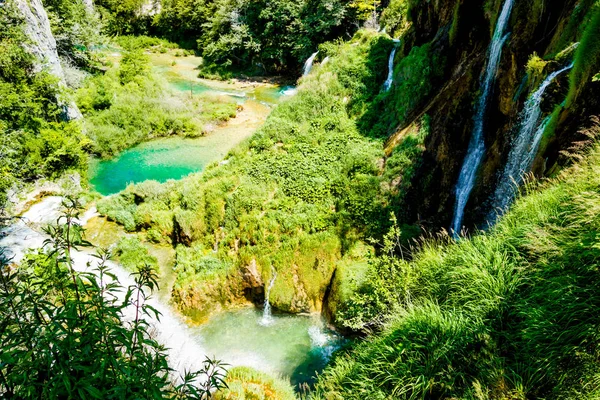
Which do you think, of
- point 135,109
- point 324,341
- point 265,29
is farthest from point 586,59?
point 265,29

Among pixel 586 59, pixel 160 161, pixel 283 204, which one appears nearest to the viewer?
pixel 586 59

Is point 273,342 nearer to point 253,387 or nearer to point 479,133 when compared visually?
point 253,387

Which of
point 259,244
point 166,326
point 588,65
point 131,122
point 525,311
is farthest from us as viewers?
point 131,122

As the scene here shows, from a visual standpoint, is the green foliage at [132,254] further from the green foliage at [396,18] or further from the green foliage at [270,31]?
the green foliage at [270,31]

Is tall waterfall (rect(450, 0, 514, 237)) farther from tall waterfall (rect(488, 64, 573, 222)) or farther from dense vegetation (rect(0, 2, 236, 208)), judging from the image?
dense vegetation (rect(0, 2, 236, 208))

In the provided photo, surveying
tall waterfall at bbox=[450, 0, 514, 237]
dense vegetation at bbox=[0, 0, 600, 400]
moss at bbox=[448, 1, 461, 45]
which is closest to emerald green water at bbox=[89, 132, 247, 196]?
dense vegetation at bbox=[0, 0, 600, 400]

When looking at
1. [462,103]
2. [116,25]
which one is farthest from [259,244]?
[116,25]

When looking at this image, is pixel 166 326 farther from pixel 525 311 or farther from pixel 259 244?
pixel 525 311
